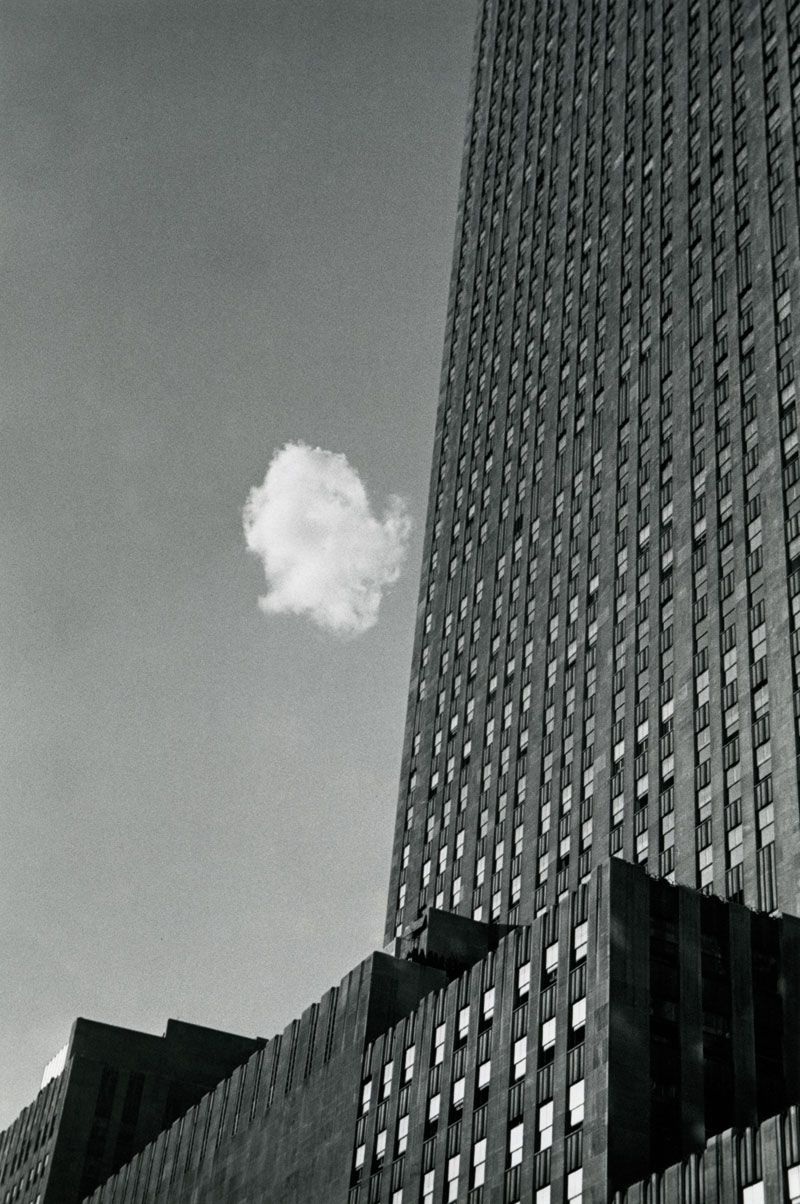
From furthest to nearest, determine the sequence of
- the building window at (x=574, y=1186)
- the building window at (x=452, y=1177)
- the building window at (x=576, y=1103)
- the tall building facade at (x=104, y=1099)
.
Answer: the tall building facade at (x=104, y=1099), the building window at (x=452, y=1177), the building window at (x=576, y=1103), the building window at (x=574, y=1186)

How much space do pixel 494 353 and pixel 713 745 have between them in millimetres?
65983

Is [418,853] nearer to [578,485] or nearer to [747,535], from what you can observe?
[578,485]

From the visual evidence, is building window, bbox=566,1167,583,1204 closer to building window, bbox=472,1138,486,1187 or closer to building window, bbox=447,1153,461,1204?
building window, bbox=472,1138,486,1187

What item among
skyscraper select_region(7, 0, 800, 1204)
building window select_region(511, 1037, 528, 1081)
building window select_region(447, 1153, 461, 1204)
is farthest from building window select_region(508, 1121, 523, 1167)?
building window select_region(447, 1153, 461, 1204)

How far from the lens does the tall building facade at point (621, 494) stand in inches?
3858

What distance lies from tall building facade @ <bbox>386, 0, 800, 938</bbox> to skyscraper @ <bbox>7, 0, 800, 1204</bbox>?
1.03 feet

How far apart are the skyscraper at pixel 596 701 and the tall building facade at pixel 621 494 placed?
0.31 meters

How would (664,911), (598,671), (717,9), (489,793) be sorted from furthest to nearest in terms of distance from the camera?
(717,9) < (489,793) < (598,671) < (664,911)

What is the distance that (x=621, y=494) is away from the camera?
121062mm

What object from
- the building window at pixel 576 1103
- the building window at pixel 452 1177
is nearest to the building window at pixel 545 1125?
the building window at pixel 576 1103

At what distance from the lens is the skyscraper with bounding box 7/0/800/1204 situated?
69500mm

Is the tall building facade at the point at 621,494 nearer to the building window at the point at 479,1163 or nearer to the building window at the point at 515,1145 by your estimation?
the building window at the point at 515,1145

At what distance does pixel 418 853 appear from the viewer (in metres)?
129

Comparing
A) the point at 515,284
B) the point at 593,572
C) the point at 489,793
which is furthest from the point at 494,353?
the point at 489,793
